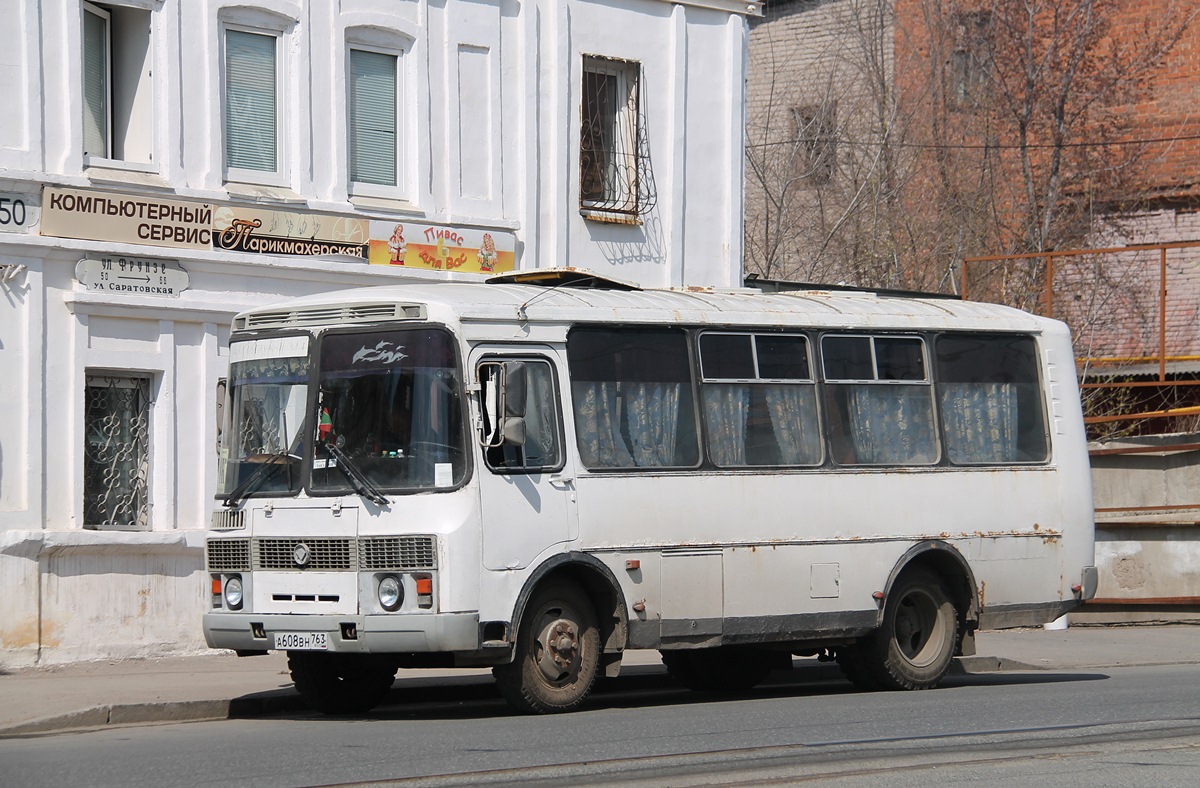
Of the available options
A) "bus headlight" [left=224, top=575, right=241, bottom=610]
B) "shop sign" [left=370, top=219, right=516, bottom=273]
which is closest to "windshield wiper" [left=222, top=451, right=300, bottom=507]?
"bus headlight" [left=224, top=575, right=241, bottom=610]

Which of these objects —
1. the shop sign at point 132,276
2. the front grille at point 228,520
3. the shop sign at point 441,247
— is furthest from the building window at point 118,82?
the front grille at point 228,520

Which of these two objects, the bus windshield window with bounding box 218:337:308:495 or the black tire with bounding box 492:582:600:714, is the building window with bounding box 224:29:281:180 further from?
the black tire with bounding box 492:582:600:714

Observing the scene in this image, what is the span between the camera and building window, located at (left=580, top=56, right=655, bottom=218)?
758 inches

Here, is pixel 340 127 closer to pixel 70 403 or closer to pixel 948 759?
pixel 70 403

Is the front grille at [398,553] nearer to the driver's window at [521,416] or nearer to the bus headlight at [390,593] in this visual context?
the bus headlight at [390,593]

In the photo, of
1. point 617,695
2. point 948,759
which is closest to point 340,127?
point 617,695

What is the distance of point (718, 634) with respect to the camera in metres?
12.2

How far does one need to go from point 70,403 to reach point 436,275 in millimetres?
4043

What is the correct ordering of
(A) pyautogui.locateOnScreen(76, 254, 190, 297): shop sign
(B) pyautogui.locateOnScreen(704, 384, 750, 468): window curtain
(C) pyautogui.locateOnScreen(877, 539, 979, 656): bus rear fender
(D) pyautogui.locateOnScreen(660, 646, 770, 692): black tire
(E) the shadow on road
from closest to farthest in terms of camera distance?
1. (E) the shadow on road
2. (B) pyautogui.locateOnScreen(704, 384, 750, 468): window curtain
3. (C) pyautogui.locateOnScreen(877, 539, 979, 656): bus rear fender
4. (D) pyautogui.locateOnScreen(660, 646, 770, 692): black tire
5. (A) pyautogui.locateOnScreen(76, 254, 190, 297): shop sign

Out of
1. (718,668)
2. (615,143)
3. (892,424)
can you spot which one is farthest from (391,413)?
(615,143)

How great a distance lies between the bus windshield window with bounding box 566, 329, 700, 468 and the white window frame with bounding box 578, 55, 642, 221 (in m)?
7.10

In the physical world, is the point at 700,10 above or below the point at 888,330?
above

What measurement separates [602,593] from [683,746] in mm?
2364

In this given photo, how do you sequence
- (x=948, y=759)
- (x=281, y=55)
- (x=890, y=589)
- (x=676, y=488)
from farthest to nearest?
(x=281, y=55)
(x=890, y=589)
(x=676, y=488)
(x=948, y=759)
